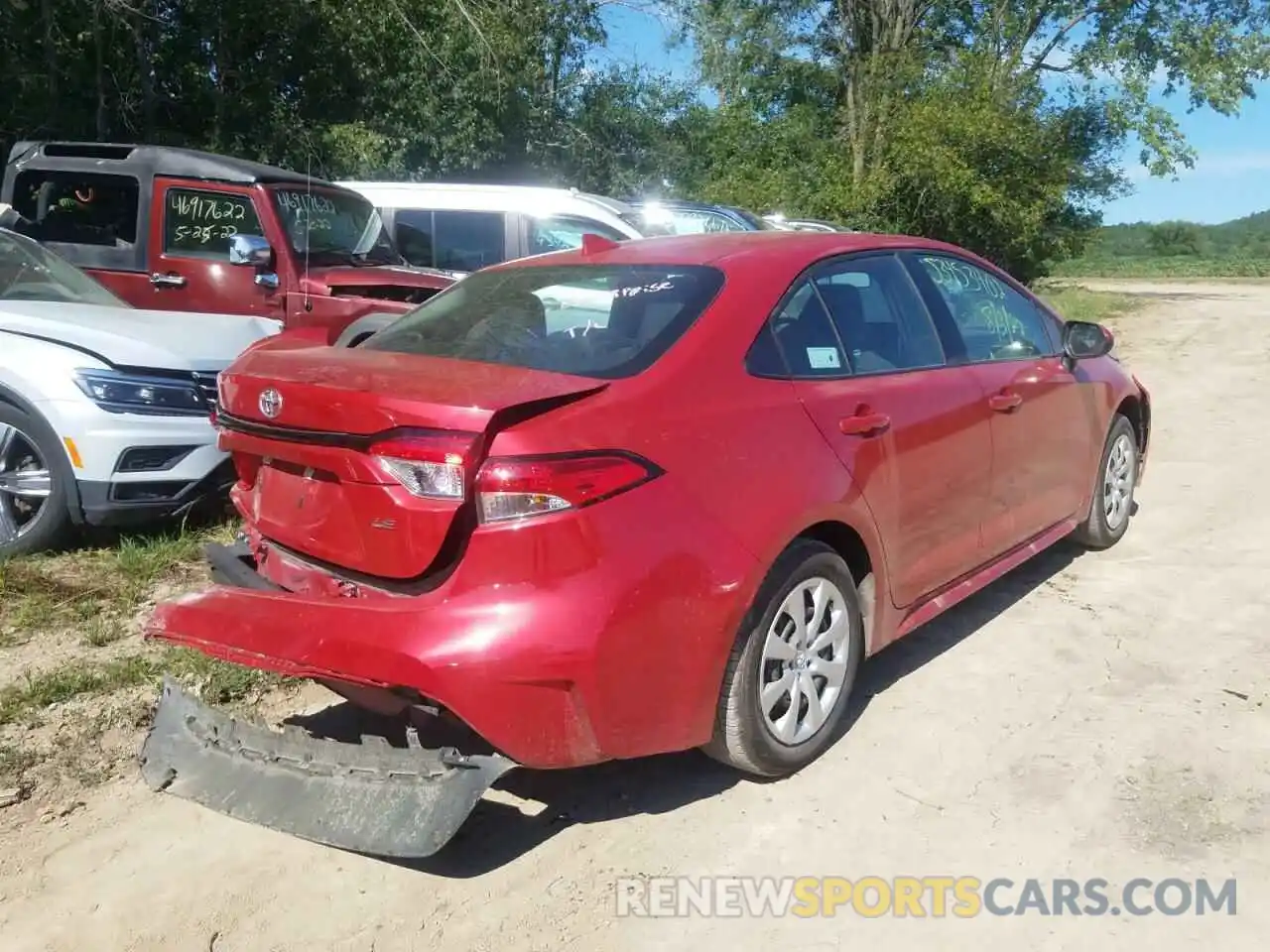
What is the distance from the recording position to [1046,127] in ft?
81.2

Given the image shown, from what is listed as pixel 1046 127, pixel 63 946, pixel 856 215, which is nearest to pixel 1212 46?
pixel 1046 127

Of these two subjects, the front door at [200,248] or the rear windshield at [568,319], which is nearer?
the rear windshield at [568,319]

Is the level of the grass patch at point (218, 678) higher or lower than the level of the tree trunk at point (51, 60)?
lower

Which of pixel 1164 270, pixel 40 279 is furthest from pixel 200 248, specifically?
pixel 1164 270

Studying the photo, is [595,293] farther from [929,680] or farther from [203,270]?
[203,270]

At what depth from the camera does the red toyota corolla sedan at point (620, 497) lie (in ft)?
9.78

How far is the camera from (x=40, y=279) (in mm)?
6473

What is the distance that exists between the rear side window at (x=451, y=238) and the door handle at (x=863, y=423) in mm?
6530

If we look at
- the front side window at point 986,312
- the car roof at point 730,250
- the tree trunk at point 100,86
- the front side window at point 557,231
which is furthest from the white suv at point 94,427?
the tree trunk at point 100,86

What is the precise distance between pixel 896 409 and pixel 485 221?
6681 millimetres

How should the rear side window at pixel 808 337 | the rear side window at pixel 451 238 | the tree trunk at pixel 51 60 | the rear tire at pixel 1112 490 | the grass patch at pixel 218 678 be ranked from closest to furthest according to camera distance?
the rear side window at pixel 808 337, the grass patch at pixel 218 678, the rear tire at pixel 1112 490, the rear side window at pixel 451 238, the tree trunk at pixel 51 60

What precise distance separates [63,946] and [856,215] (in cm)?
2084

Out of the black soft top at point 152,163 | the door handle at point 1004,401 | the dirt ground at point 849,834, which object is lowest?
the dirt ground at point 849,834

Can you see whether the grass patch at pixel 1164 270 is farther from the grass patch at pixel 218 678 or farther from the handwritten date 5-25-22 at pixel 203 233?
the grass patch at pixel 218 678
